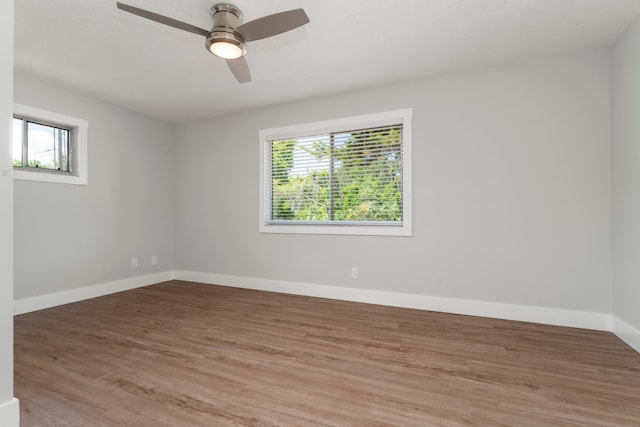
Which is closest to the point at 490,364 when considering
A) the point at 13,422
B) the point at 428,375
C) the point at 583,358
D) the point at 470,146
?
the point at 428,375

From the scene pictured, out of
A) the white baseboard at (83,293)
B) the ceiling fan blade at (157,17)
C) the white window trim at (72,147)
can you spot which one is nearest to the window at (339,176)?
the white baseboard at (83,293)

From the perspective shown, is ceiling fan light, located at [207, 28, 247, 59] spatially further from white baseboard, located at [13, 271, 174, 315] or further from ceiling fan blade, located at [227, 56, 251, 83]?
white baseboard, located at [13, 271, 174, 315]

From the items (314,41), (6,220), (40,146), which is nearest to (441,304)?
(314,41)

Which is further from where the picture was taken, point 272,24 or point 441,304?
point 441,304

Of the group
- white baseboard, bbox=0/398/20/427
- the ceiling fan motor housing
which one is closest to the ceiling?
the ceiling fan motor housing

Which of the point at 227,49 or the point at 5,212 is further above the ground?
the point at 227,49

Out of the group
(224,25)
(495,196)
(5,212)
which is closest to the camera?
(5,212)

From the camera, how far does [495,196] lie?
9.64ft

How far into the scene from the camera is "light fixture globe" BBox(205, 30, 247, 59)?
205 centimetres

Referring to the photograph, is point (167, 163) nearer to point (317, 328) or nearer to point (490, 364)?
point (317, 328)

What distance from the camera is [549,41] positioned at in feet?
8.25

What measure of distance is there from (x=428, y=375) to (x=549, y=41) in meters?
2.77

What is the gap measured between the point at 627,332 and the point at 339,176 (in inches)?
113

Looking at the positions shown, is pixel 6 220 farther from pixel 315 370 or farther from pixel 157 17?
pixel 315 370
